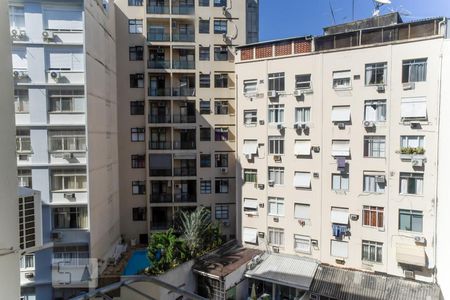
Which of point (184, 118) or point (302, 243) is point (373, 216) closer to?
point (302, 243)

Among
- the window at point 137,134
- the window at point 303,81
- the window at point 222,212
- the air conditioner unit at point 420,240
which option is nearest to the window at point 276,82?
the window at point 303,81

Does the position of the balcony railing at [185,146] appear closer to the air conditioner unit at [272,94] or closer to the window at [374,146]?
the air conditioner unit at [272,94]

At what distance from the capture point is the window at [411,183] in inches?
362

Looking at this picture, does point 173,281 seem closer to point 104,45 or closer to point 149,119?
point 149,119

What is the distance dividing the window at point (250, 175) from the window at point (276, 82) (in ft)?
10.3

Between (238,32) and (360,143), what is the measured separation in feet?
24.4

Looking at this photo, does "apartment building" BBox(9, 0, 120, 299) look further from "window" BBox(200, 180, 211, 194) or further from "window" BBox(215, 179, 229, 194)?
"window" BBox(215, 179, 229, 194)

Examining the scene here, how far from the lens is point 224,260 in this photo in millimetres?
10734

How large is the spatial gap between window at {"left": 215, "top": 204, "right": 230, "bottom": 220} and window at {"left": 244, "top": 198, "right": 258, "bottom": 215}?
1.94m

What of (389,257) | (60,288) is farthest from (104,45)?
(389,257)

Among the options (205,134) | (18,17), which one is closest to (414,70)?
(205,134)

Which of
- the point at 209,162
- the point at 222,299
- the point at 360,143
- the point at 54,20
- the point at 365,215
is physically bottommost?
the point at 222,299

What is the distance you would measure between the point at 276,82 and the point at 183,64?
4.60m

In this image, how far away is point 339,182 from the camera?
34.0 ft
